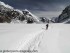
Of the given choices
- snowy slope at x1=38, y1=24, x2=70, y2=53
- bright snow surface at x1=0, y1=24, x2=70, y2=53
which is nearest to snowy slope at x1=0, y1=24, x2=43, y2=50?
bright snow surface at x1=0, y1=24, x2=70, y2=53

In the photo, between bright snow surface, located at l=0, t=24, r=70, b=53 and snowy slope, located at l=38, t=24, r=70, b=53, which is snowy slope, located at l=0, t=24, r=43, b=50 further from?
snowy slope, located at l=38, t=24, r=70, b=53

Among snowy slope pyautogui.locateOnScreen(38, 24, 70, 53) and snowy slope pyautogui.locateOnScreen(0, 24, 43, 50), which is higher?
snowy slope pyautogui.locateOnScreen(0, 24, 43, 50)

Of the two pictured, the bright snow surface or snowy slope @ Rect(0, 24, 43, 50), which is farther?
the bright snow surface

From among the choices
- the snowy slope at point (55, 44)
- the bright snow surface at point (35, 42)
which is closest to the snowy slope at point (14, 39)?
the bright snow surface at point (35, 42)

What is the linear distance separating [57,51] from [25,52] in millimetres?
2494

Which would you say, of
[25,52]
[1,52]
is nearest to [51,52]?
[25,52]

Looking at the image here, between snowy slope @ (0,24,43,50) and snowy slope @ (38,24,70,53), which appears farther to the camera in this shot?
snowy slope @ (38,24,70,53)

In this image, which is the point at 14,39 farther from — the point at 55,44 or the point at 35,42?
the point at 55,44

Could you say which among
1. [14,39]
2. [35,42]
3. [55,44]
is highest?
[14,39]

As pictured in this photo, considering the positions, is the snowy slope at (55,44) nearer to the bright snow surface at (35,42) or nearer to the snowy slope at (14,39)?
the bright snow surface at (35,42)

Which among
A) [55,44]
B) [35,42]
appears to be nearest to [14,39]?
[35,42]

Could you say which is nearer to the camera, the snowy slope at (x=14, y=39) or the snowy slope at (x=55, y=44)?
the snowy slope at (x=14, y=39)

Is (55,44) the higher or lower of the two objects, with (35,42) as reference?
lower

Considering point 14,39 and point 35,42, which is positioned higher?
point 14,39
